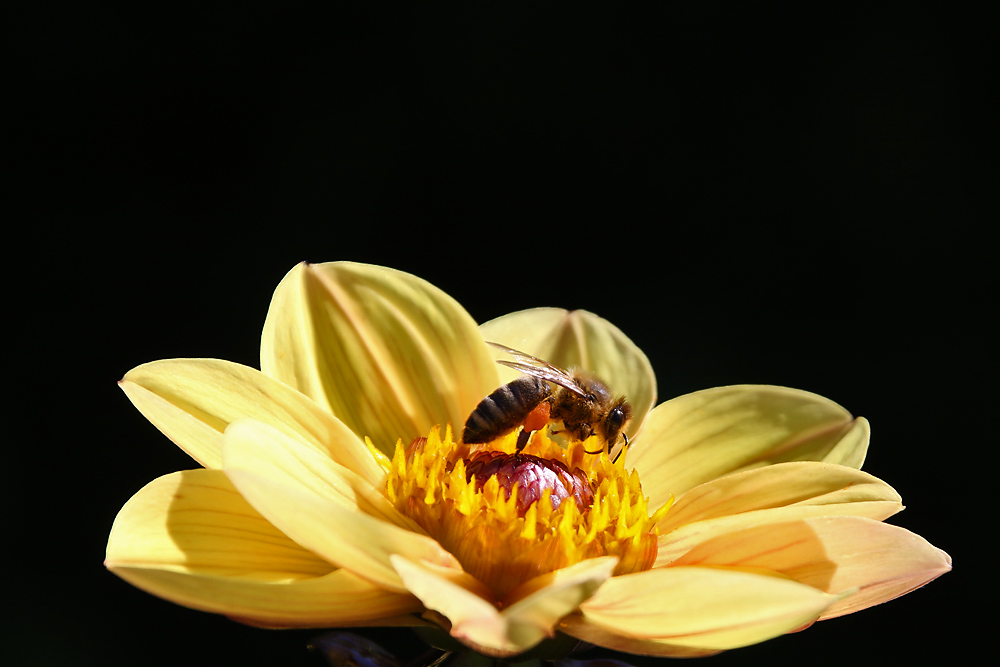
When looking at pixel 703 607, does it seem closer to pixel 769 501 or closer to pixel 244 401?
pixel 769 501

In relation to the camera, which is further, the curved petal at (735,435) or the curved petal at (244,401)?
the curved petal at (735,435)

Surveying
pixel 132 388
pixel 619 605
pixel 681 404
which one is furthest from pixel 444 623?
pixel 681 404

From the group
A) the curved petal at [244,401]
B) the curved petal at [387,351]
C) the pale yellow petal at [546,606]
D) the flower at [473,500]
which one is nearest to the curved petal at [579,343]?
the flower at [473,500]

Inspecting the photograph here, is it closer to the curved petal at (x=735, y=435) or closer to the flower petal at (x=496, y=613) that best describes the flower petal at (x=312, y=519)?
the flower petal at (x=496, y=613)

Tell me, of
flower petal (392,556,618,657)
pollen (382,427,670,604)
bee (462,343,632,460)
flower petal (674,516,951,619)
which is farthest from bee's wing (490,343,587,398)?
flower petal (392,556,618,657)

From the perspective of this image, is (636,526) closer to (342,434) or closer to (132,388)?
(342,434)

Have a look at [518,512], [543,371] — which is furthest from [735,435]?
[518,512]

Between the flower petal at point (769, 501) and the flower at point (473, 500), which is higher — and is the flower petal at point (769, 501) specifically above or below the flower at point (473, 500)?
below

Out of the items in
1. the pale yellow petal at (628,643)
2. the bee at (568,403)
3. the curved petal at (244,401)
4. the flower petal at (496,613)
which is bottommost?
the pale yellow petal at (628,643)
